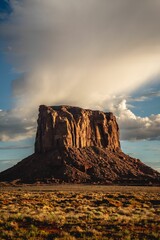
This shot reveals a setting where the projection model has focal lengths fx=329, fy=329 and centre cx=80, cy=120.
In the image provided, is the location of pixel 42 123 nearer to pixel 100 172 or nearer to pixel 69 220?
pixel 100 172

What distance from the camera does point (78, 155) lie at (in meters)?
121

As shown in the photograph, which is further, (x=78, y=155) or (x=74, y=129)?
(x=74, y=129)

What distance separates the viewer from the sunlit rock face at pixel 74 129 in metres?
128

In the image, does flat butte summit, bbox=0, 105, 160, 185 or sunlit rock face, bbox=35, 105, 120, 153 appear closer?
flat butte summit, bbox=0, 105, 160, 185

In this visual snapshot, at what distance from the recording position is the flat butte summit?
10881cm

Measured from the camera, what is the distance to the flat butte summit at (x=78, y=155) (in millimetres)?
108812

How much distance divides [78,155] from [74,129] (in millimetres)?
15918

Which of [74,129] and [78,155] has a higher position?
[74,129]

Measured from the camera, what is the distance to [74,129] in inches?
5276

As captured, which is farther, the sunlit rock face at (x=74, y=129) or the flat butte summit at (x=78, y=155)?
the sunlit rock face at (x=74, y=129)

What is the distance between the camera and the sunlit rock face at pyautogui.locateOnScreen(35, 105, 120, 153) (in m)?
128

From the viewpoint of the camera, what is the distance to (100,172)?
370 ft

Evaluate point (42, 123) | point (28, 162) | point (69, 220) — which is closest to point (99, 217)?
point (69, 220)

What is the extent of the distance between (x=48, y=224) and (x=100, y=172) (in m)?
91.3
